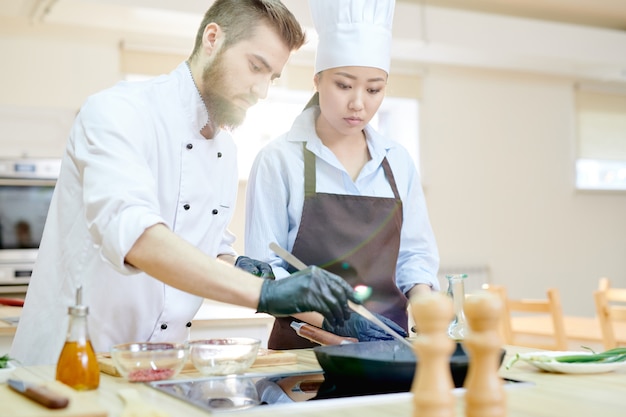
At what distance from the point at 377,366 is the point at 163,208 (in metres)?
0.76

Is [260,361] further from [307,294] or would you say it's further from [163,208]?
[163,208]

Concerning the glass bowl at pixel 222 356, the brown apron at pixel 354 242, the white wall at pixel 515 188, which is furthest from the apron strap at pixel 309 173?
the white wall at pixel 515 188

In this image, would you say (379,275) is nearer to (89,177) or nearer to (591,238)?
(89,177)

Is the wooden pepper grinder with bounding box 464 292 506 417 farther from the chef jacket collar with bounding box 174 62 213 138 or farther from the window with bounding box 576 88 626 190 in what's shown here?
the window with bounding box 576 88 626 190

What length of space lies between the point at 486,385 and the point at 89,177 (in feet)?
2.99

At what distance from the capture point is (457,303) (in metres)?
1.59

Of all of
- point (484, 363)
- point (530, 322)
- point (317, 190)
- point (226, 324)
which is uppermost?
point (317, 190)

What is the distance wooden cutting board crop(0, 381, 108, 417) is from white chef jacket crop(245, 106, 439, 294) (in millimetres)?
856

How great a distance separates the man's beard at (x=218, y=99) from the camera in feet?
5.97

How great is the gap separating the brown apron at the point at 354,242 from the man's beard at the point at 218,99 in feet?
1.14

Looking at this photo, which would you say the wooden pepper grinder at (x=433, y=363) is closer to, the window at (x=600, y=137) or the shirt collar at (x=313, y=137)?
the shirt collar at (x=313, y=137)

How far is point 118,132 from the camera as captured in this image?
1.55 m

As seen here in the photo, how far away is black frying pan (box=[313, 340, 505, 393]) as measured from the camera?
1.20 metres

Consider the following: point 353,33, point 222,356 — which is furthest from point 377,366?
point 353,33
